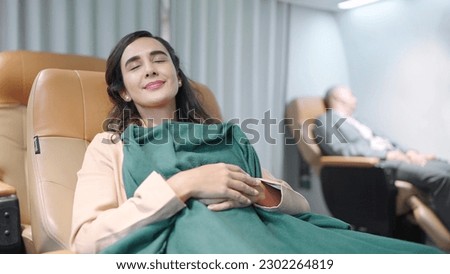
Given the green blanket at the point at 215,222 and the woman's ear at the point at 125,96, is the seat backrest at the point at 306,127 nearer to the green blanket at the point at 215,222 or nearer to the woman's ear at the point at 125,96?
the green blanket at the point at 215,222

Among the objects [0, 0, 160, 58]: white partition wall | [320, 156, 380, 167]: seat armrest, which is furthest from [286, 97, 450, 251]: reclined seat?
[0, 0, 160, 58]: white partition wall

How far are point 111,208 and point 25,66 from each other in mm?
450

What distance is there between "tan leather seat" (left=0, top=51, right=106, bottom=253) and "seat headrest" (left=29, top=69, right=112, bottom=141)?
3 cm

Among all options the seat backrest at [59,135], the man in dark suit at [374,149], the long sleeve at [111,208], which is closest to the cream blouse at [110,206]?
the long sleeve at [111,208]

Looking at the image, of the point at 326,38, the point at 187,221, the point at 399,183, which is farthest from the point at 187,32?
the point at 399,183

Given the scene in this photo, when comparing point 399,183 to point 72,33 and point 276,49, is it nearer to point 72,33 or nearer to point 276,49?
point 276,49

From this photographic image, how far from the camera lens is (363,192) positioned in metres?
1.04

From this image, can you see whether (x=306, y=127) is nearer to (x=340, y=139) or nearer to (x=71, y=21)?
(x=340, y=139)

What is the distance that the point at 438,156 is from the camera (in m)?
1.02

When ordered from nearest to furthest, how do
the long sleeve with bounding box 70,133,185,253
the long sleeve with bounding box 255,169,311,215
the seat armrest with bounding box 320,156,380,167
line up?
the long sleeve with bounding box 70,133,185,253 < the long sleeve with bounding box 255,169,311,215 < the seat armrest with bounding box 320,156,380,167

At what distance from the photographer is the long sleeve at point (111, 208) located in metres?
0.81

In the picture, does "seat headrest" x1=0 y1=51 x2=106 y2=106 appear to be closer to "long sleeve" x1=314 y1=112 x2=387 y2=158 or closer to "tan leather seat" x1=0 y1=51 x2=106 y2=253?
"tan leather seat" x1=0 y1=51 x2=106 y2=253

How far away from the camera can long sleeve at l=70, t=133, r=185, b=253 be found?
0.81 m

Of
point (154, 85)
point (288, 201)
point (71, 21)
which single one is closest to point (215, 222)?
point (288, 201)
